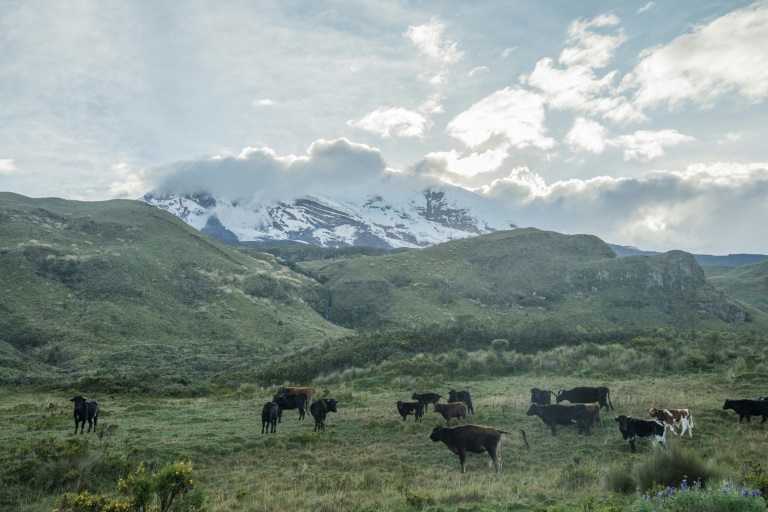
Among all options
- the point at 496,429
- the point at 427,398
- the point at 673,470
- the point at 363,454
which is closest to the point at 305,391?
the point at 427,398

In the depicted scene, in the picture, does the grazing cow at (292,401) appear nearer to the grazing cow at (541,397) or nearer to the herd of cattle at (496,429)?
the herd of cattle at (496,429)

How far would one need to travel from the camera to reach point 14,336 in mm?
56125

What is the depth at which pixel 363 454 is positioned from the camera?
51.7 feet

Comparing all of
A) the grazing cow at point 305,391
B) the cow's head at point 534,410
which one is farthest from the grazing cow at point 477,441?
the grazing cow at point 305,391

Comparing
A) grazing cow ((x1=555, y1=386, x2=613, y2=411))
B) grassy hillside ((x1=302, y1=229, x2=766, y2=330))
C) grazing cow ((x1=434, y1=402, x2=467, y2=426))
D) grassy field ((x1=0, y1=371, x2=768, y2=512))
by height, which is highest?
grassy hillside ((x1=302, y1=229, x2=766, y2=330))

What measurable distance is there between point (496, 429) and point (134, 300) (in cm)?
7438

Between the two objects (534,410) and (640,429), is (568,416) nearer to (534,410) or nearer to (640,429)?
(534,410)

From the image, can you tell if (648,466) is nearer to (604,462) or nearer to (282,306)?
(604,462)

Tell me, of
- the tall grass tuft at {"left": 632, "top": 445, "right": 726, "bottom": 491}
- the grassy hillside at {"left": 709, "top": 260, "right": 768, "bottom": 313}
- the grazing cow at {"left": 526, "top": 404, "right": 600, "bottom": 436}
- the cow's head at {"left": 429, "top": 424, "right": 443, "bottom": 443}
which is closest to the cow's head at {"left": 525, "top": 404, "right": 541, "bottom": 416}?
the grazing cow at {"left": 526, "top": 404, "right": 600, "bottom": 436}

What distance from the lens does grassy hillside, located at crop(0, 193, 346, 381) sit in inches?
2146

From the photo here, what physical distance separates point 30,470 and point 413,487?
11082 mm

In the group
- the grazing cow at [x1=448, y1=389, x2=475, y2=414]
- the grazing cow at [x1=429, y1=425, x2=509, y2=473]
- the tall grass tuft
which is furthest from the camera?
the grazing cow at [x1=448, y1=389, x2=475, y2=414]

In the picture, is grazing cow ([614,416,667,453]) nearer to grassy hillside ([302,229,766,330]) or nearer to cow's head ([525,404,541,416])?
cow's head ([525,404,541,416])

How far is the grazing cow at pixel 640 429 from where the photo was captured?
582 inches
